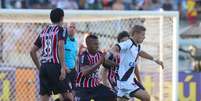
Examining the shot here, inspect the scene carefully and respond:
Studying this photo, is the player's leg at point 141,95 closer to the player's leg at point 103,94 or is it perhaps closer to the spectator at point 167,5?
the player's leg at point 103,94

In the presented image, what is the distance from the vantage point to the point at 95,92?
1165 cm

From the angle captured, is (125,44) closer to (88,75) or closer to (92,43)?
(92,43)

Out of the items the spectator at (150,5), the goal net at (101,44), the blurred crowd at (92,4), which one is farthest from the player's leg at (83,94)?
the spectator at (150,5)

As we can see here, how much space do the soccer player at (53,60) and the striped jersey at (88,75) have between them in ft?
1.92

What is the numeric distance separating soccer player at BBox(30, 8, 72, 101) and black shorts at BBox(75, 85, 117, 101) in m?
0.60

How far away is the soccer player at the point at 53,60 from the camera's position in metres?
10.7

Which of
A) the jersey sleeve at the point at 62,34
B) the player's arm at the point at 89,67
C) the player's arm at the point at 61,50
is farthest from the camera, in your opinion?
the player's arm at the point at 89,67

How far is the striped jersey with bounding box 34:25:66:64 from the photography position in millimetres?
10763

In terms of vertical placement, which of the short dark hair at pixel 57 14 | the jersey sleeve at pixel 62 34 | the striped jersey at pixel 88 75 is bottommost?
the striped jersey at pixel 88 75

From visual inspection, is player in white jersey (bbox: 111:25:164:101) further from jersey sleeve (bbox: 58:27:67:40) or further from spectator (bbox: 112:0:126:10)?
spectator (bbox: 112:0:126:10)

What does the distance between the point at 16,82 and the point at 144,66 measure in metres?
2.51

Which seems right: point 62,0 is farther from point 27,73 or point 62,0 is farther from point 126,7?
point 27,73

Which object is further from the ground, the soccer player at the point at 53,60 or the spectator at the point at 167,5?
the soccer player at the point at 53,60

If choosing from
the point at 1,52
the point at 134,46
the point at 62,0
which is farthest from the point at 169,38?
the point at 62,0
